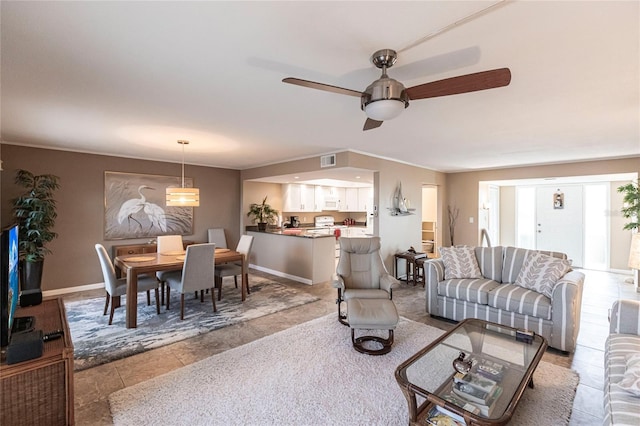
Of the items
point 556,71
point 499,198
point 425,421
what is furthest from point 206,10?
point 499,198

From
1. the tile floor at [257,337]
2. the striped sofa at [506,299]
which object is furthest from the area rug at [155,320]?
the striped sofa at [506,299]

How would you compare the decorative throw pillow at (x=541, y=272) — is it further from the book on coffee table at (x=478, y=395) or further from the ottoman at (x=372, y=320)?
the book on coffee table at (x=478, y=395)

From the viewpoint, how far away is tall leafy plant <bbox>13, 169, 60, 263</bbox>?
394 centimetres

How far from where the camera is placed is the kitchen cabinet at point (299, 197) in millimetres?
7461

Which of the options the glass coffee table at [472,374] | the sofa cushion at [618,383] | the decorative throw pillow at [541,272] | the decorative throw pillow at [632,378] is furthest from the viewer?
the decorative throw pillow at [541,272]

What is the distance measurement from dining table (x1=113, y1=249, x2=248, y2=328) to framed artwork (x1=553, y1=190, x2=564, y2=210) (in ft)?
25.0

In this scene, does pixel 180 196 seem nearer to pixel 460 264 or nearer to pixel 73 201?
pixel 73 201

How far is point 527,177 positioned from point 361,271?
15.2 feet

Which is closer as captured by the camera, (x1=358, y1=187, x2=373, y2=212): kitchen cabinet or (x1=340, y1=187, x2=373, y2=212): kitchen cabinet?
(x1=358, y1=187, x2=373, y2=212): kitchen cabinet

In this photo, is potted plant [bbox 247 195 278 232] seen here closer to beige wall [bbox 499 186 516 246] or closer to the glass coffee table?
the glass coffee table

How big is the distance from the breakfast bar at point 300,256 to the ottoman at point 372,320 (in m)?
2.29

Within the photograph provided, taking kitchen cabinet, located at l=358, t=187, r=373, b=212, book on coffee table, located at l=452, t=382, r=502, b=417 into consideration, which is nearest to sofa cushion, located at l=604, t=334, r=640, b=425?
book on coffee table, located at l=452, t=382, r=502, b=417

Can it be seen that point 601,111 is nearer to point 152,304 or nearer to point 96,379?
point 96,379

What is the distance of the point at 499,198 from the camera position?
811cm
